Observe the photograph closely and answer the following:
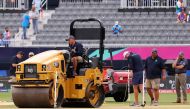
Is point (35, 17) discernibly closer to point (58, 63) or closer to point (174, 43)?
point (174, 43)

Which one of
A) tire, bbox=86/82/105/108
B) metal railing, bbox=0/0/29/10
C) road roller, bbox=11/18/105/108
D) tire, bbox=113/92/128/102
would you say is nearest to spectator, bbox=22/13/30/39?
metal railing, bbox=0/0/29/10

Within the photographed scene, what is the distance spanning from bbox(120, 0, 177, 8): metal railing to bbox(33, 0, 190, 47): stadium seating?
46cm

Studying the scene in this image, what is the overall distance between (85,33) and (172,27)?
1866cm

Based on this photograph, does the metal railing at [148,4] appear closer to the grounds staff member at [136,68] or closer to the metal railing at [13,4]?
the metal railing at [13,4]

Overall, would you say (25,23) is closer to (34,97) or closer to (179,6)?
(179,6)

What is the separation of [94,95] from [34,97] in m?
2.27

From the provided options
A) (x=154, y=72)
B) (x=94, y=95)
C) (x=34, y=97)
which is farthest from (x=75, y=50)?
(x=154, y=72)

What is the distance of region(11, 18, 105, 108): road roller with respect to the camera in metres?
21.5

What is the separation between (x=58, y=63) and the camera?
2205cm

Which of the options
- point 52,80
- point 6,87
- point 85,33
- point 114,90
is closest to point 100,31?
point 85,33

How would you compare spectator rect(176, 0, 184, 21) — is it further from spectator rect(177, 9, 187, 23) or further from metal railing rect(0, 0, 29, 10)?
metal railing rect(0, 0, 29, 10)

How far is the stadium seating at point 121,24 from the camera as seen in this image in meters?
41.4

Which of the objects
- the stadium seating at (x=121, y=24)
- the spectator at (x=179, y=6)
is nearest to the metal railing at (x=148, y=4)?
the stadium seating at (x=121, y=24)

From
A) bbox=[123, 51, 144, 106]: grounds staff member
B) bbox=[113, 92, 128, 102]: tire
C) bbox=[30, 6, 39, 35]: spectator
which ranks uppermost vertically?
bbox=[30, 6, 39, 35]: spectator
